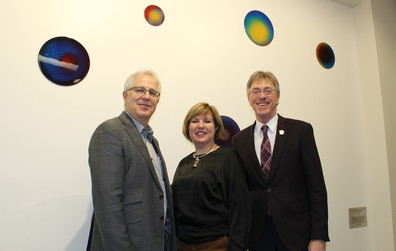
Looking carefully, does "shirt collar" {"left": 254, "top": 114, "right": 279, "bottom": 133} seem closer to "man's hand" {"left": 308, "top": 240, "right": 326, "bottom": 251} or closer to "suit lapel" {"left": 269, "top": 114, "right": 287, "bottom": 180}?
"suit lapel" {"left": 269, "top": 114, "right": 287, "bottom": 180}

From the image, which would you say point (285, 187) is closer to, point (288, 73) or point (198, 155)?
point (198, 155)

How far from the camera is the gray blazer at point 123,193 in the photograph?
1.31 metres

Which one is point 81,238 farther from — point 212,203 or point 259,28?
point 259,28

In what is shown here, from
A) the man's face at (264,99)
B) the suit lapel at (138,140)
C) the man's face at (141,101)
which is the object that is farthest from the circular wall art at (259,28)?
the suit lapel at (138,140)

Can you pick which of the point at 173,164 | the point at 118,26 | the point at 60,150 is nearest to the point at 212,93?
the point at 173,164

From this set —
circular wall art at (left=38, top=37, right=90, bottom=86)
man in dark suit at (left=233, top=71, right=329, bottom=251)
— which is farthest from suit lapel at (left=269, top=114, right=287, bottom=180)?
circular wall art at (left=38, top=37, right=90, bottom=86)

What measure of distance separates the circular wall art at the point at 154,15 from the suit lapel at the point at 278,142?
1.25 meters

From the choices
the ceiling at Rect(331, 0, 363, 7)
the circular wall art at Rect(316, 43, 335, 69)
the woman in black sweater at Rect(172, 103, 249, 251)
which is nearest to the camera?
the woman in black sweater at Rect(172, 103, 249, 251)

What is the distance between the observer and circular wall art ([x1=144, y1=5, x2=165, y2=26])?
7.45 feet

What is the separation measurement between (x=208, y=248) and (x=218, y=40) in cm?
174

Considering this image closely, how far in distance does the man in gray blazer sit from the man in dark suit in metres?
0.54

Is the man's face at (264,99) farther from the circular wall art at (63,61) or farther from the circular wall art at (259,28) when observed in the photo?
the circular wall art at (63,61)

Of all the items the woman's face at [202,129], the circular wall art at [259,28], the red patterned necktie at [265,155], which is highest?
the circular wall art at [259,28]

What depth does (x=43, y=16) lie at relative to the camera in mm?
1923
